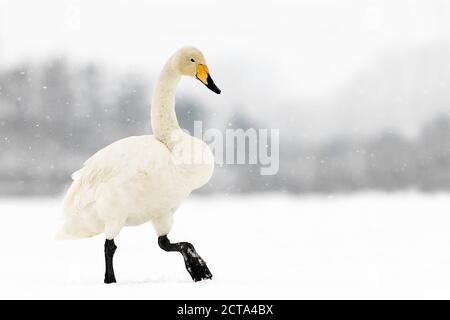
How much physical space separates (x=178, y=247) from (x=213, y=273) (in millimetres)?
438

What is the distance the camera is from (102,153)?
507 centimetres

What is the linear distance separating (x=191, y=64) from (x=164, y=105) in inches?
13.8

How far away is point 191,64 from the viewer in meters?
5.05

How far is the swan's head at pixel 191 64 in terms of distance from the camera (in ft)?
16.5

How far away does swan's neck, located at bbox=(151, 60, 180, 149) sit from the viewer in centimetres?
507

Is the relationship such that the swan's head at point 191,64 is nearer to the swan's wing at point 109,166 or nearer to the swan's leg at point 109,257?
the swan's wing at point 109,166

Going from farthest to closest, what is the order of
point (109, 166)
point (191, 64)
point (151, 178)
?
point (191, 64) < point (109, 166) < point (151, 178)

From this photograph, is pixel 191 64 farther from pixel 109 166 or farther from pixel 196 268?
pixel 196 268

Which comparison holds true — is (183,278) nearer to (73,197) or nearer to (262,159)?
(73,197)

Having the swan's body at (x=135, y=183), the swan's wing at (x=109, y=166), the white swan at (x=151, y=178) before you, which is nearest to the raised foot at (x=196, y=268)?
the white swan at (x=151, y=178)

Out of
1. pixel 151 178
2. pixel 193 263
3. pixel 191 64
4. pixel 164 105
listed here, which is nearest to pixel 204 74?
pixel 191 64

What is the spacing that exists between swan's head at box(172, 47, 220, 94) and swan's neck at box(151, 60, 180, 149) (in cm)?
7

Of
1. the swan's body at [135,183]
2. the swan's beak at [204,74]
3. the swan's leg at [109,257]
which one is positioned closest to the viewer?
the swan's body at [135,183]

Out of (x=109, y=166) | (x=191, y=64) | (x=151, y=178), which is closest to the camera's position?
(x=151, y=178)
